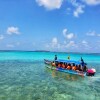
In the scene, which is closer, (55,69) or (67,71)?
(67,71)

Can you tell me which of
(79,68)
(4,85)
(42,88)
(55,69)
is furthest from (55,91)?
(55,69)

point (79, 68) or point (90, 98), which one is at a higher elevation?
point (79, 68)

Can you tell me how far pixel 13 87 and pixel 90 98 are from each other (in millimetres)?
6798

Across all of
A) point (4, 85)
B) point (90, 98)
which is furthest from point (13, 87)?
point (90, 98)

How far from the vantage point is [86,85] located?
19859mm

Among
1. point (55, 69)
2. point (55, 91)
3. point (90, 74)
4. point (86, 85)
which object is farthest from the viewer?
point (55, 69)

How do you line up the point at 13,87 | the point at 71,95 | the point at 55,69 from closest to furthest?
the point at 71,95
the point at 13,87
the point at 55,69

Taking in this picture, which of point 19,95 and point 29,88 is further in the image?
point 29,88

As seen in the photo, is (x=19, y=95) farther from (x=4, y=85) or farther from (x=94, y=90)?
(x=94, y=90)

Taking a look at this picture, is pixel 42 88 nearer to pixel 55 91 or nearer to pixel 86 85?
pixel 55 91

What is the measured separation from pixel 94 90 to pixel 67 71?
30.5 feet

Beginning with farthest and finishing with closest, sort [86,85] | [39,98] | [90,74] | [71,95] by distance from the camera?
[90,74], [86,85], [71,95], [39,98]

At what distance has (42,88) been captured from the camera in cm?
1786

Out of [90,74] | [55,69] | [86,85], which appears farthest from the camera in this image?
[55,69]
